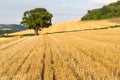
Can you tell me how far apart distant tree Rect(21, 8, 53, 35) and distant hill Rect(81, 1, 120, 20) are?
34.3 metres

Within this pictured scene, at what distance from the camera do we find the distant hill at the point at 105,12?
380 feet

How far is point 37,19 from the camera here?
8669 cm

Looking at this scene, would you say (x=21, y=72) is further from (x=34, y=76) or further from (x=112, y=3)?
(x=112, y=3)

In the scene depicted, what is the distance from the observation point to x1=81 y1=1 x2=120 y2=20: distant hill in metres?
116

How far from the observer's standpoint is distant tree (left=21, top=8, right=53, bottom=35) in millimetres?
86750

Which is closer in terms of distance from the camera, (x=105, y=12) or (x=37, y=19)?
(x=37, y=19)

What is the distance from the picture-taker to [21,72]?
34.5ft

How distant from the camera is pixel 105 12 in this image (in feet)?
399

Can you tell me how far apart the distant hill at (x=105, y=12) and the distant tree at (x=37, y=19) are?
113 feet

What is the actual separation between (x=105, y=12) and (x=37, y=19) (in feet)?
139

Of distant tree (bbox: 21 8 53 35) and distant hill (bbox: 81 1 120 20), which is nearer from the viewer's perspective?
distant tree (bbox: 21 8 53 35)

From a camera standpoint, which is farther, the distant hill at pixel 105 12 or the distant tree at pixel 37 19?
the distant hill at pixel 105 12

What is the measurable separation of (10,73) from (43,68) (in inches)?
53.4

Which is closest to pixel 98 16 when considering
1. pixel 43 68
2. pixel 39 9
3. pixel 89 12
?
pixel 89 12
